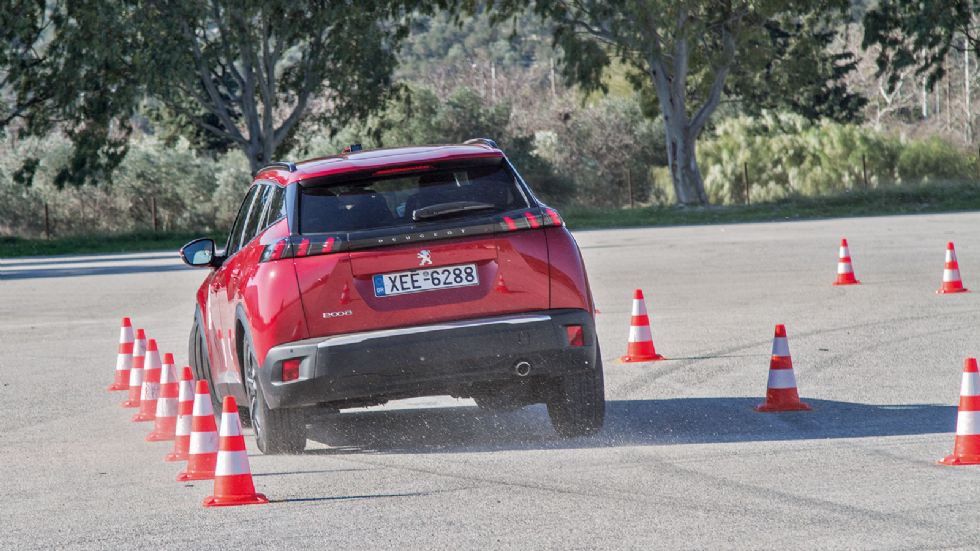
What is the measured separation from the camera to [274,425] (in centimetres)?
873

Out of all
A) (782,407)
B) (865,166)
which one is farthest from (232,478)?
(865,166)

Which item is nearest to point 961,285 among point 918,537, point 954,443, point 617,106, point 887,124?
point 954,443

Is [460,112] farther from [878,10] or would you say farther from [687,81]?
[878,10]

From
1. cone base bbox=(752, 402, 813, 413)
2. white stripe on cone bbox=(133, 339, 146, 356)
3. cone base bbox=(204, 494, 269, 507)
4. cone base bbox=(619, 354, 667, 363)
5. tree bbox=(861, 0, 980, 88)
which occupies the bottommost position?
cone base bbox=(619, 354, 667, 363)

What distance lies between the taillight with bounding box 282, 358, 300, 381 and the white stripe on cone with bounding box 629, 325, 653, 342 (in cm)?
488

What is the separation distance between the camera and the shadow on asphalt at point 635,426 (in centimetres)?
879

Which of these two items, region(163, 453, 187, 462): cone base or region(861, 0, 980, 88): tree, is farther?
region(861, 0, 980, 88): tree

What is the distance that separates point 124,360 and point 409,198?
193 inches

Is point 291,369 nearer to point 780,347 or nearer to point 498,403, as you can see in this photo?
point 498,403

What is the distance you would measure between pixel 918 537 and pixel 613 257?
22.3 metres

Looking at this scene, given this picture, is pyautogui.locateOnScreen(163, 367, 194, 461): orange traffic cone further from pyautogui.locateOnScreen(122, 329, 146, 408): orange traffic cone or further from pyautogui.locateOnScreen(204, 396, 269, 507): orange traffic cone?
pyautogui.locateOnScreen(122, 329, 146, 408): orange traffic cone

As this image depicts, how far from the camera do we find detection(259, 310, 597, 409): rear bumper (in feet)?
27.2

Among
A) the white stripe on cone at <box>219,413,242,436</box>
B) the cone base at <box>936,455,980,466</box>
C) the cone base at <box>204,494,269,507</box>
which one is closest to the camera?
the cone base at <box>204,494,269,507</box>

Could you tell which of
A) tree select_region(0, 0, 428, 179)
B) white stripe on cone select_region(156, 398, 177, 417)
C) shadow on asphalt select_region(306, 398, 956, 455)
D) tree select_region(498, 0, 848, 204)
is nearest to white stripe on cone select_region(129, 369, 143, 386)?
white stripe on cone select_region(156, 398, 177, 417)
